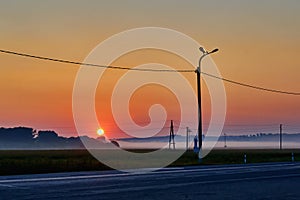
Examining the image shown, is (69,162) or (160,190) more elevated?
(69,162)

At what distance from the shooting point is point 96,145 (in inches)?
6462

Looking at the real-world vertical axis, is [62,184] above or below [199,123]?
below

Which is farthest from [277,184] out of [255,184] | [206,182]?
[206,182]

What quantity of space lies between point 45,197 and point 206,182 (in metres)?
7.46

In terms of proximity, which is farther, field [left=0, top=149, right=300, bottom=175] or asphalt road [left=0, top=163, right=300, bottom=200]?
field [left=0, top=149, right=300, bottom=175]

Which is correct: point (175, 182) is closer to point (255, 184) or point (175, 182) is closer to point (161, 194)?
point (255, 184)

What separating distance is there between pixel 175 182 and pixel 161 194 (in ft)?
14.5

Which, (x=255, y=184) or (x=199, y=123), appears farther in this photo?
(x=199, y=123)

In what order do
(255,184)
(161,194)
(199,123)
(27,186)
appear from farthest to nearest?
(199,123) → (255,184) → (27,186) → (161,194)

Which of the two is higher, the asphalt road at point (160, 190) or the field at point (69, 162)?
the field at point (69, 162)

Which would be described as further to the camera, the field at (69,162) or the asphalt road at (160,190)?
the field at (69,162)

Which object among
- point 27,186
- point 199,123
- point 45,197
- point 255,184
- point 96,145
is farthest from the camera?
point 96,145

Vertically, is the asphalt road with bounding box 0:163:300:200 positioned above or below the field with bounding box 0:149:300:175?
below

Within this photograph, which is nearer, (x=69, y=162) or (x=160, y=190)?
(x=160, y=190)
